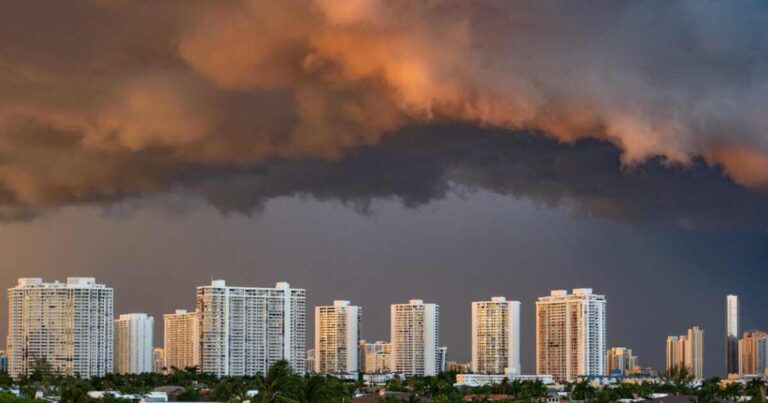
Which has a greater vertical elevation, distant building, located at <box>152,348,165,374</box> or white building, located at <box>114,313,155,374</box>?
white building, located at <box>114,313,155,374</box>

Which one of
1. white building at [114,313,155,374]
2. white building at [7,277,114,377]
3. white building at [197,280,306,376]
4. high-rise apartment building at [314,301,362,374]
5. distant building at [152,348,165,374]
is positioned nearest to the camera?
white building at [7,277,114,377]

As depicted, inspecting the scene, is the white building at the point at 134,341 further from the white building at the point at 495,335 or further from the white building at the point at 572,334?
the white building at the point at 572,334

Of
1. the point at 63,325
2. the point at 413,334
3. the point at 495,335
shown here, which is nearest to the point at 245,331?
the point at 63,325

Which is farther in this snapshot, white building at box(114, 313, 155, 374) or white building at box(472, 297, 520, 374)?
white building at box(472, 297, 520, 374)

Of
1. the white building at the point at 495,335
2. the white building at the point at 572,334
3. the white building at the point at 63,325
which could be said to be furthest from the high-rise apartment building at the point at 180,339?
the white building at the point at 572,334

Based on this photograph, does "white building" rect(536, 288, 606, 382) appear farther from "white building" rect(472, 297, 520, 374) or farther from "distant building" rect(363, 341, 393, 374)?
"distant building" rect(363, 341, 393, 374)

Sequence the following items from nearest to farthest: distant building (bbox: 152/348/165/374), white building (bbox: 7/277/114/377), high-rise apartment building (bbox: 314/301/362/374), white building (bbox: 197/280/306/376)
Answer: white building (bbox: 7/277/114/377) < white building (bbox: 197/280/306/376) < high-rise apartment building (bbox: 314/301/362/374) < distant building (bbox: 152/348/165/374)

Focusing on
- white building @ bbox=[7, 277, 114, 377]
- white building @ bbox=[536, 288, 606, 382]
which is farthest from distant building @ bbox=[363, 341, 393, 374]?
white building @ bbox=[7, 277, 114, 377]

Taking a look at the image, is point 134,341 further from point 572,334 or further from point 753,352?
point 753,352
